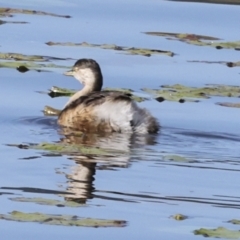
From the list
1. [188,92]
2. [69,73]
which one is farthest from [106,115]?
[69,73]

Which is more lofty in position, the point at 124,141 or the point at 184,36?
the point at 184,36

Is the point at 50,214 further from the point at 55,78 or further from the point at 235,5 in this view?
the point at 235,5

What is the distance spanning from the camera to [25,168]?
10.3 m

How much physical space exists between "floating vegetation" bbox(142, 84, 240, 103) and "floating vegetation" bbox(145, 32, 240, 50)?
266 centimetres

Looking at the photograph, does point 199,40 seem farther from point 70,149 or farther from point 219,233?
point 219,233

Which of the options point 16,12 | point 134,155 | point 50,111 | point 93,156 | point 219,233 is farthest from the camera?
point 16,12

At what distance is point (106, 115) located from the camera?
12.8 m

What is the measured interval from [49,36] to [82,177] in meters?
7.78

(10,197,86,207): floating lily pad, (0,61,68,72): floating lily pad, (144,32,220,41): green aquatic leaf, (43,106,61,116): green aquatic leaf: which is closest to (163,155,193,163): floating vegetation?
(10,197,86,207): floating lily pad

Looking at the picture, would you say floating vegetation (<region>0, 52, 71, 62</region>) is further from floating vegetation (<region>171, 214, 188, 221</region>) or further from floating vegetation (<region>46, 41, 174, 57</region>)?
floating vegetation (<region>171, 214, 188, 221</region>)

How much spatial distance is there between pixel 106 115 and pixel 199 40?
203 inches

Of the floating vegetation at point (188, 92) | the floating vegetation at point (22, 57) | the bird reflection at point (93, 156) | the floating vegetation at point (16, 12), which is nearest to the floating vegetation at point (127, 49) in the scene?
the floating vegetation at point (22, 57)

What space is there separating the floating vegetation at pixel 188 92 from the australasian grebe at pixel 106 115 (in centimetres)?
90

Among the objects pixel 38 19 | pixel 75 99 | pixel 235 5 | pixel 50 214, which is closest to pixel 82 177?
pixel 50 214
